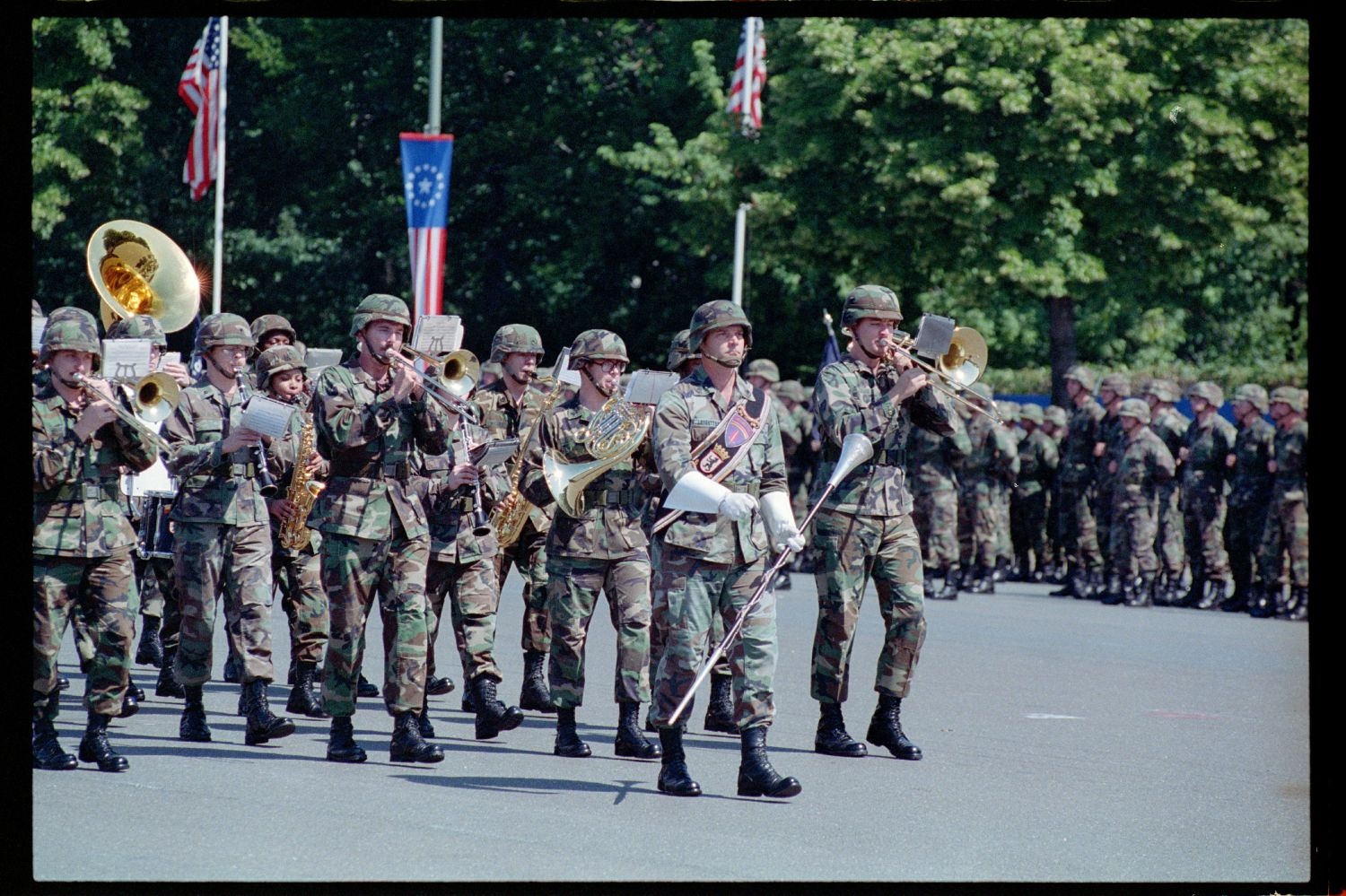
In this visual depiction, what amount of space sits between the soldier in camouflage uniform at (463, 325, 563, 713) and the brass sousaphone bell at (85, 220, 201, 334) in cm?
186

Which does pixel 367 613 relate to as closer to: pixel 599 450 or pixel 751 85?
pixel 599 450

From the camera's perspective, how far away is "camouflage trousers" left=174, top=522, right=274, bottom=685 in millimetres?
10344

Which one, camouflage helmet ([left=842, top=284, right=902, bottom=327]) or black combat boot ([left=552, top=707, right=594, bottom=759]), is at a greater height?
camouflage helmet ([left=842, top=284, right=902, bottom=327])

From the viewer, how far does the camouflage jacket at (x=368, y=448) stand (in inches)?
384

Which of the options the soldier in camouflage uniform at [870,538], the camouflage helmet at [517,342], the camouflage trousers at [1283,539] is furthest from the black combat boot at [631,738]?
the camouflage trousers at [1283,539]

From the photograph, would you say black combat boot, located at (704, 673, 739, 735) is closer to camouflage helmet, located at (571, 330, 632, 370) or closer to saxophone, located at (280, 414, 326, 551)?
camouflage helmet, located at (571, 330, 632, 370)

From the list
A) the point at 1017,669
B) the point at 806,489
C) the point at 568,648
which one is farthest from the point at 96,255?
the point at 806,489

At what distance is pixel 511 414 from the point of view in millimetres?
12336

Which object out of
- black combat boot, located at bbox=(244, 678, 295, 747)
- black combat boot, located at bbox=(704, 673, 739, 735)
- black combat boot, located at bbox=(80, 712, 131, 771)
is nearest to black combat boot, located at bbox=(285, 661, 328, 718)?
black combat boot, located at bbox=(244, 678, 295, 747)

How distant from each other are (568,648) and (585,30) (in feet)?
95.4

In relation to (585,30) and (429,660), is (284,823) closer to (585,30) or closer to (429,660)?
(429,660)

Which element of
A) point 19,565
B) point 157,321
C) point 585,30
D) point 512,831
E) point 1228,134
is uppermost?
point 585,30

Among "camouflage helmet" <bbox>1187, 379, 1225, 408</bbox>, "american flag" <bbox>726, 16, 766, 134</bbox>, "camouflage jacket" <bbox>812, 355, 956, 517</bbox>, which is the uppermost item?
"american flag" <bbox>726, 16, 766, 134</bbox>

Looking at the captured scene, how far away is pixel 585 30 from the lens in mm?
37812
